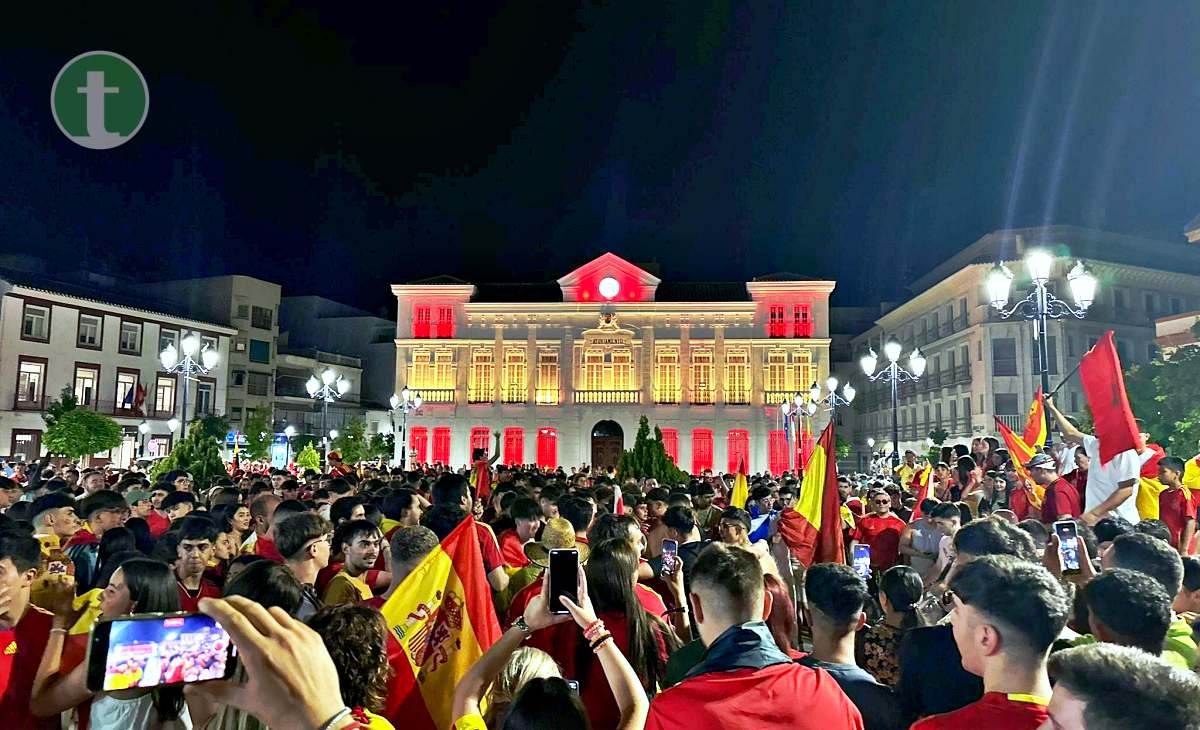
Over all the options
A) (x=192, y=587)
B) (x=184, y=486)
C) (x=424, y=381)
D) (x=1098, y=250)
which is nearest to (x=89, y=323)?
(x=424, y=381)

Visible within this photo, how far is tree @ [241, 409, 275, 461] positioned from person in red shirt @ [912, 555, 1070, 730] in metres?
37.0

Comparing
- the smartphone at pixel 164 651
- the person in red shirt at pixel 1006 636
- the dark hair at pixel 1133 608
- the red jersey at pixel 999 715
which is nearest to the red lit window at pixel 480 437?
the dark hair at pixel 1133 608

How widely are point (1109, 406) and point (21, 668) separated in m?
9.72

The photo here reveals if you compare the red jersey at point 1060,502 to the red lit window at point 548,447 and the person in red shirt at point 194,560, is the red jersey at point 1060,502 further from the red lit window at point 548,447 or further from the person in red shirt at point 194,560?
the red lit window at point 548,447

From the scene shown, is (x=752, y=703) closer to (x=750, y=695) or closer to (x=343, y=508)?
(x=750, y=695)

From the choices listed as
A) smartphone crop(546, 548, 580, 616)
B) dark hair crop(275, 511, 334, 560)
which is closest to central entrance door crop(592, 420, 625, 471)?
dark hair crop(275, 511, 334, 560)

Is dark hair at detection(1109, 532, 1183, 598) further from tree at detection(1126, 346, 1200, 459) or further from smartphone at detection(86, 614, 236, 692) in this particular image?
tree at detection(1126, 346, 1200, 459)

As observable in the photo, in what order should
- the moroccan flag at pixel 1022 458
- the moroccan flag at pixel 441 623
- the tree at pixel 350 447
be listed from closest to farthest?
the moroccan flag at pixel 441 623 < the moroccan flag at pixel 1022 458 < the tree at pixel 350 447

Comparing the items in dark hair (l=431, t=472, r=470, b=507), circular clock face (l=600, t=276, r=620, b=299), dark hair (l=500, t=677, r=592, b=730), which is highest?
circular clock face (l=600, t=276, r=620, b=299)

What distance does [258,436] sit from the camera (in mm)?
41062

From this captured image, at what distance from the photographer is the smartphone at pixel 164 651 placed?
6.04 feet

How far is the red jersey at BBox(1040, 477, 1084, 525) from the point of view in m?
8.62

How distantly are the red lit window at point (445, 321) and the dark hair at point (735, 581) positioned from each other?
147 ft

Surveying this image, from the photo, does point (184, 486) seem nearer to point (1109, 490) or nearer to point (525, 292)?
point (1109, 490)
